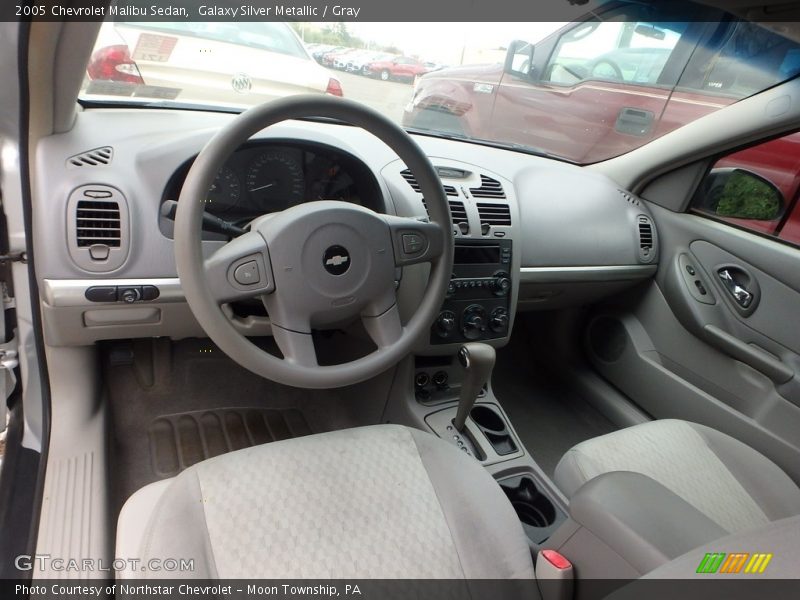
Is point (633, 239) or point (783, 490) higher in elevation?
point (633, 239)

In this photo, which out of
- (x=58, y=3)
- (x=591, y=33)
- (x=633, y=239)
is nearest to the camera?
(x=58, y=3)

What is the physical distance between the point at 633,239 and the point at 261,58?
1597 millimetres

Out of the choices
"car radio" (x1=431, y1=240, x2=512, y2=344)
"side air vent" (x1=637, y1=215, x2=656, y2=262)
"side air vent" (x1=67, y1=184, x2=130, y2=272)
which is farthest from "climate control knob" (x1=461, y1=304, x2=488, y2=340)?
"side air vent" (x1=67, y1=184, x2=130, y2=272)

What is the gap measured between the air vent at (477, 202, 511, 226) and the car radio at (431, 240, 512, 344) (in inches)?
2.8

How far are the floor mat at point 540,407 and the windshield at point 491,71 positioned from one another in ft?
3.39

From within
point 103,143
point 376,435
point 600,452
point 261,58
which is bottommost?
point 600,452

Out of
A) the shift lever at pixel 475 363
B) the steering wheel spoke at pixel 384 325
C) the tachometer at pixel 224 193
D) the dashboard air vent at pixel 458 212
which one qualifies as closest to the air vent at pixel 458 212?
the dashboard air vent at pixel 458 212

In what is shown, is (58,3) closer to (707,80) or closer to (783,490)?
(783,490)

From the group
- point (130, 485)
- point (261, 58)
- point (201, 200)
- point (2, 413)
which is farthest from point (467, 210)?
point (2, 413)

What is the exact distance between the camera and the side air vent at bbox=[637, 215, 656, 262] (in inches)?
92.4

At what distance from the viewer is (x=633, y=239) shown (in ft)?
7.64

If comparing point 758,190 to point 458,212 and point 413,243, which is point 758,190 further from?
A: point 413,243

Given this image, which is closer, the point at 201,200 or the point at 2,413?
the point at 201,200

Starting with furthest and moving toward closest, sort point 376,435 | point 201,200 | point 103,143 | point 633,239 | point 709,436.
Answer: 1. point 633,239
2. point 709,436
3. point 103,143
4. point 376,435
5. point 201,200
